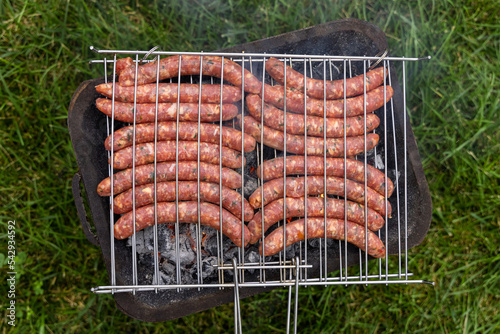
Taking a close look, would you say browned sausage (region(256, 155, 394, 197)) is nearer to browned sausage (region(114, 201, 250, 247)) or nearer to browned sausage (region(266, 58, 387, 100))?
browned sausage (region(114, 201, 250, 247))

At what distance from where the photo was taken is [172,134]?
9.31 ft

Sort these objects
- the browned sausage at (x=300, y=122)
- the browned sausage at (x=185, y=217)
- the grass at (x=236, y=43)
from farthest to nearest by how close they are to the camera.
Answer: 1. the grass at (x=236, y=43)
2. the browned sausage at (x=300, y=122)
3. the browned sausage at (x=185, y=217)

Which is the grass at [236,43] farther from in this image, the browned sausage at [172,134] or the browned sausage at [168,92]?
the browned sausage at [172,134]

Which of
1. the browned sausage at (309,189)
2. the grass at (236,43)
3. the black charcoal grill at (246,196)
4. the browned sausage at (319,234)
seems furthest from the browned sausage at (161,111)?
the grass at (236,43)

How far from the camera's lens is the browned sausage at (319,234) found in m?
2.85

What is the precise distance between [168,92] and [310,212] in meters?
1.46

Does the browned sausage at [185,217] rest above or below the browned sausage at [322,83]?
below

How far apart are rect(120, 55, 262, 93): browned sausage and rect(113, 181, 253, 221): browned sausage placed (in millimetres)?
837

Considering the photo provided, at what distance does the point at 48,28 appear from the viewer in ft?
13.1

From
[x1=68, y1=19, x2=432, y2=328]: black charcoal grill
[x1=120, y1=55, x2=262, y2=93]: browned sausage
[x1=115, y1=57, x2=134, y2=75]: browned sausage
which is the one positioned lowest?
[x1=68, y1=19, x2=432, y2=328]: black charcoal grill

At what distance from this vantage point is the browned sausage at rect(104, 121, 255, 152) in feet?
9.28

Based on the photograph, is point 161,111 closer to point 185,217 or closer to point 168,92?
point 168,92

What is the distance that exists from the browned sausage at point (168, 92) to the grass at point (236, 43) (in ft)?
4.40

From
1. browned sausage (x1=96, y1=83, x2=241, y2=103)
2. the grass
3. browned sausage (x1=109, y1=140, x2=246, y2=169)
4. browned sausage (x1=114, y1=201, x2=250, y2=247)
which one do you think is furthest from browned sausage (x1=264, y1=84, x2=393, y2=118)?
the grass
